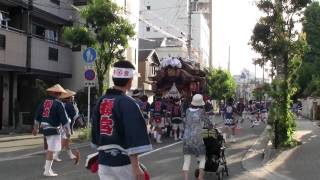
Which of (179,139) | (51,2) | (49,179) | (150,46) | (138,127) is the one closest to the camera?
(138,127)

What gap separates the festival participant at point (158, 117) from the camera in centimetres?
2056

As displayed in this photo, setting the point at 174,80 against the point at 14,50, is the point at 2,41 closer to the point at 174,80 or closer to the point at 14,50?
the point at 14,50

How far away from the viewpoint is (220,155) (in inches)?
446

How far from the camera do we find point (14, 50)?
23.6 m

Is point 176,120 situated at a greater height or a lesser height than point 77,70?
lesser

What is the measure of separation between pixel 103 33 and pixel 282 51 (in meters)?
7.27

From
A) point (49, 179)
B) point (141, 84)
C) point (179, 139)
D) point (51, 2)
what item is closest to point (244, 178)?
point (49, 179)

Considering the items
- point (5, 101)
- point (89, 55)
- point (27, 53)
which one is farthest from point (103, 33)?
point (5, 101)

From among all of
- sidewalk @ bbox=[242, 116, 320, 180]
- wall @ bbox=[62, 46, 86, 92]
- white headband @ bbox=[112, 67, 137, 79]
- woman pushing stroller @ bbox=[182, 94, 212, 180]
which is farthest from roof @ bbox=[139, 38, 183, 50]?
white headband @ bbox=[112, 67, 137, 79]

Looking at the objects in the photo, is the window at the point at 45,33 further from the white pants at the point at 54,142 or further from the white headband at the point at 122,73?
the white headband at the point at 122,73

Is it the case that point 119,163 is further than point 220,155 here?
No

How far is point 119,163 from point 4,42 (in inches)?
739

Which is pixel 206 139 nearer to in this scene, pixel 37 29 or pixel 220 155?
pixel 220 155

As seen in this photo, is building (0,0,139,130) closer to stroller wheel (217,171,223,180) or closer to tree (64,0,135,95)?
tree (64,0,135,95)
